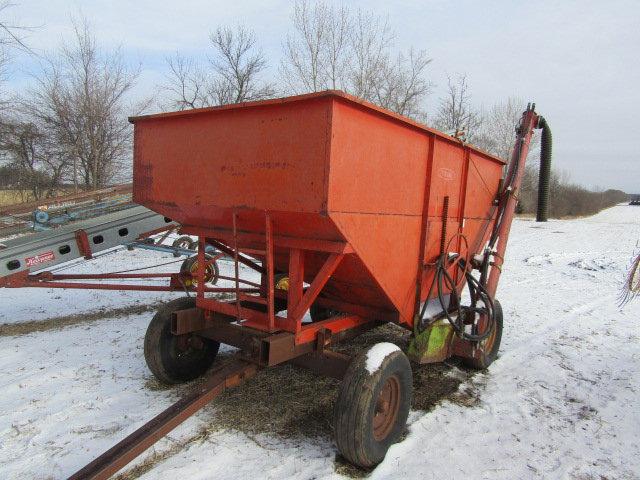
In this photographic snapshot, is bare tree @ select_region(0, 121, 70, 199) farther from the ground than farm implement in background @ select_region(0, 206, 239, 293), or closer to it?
farther from the ground

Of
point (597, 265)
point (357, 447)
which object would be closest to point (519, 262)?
point (597, 265)

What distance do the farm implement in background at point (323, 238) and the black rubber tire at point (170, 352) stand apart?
0.01 meters

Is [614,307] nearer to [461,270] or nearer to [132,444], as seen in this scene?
[461,270]

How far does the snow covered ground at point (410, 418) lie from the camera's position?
308cm

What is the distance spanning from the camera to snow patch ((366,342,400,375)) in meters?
3.07

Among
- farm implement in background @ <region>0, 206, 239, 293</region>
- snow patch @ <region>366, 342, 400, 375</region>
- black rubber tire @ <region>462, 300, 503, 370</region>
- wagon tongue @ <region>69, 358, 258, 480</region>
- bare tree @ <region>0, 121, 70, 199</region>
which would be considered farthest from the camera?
bare tree @ <region>0, 121, 70, 199</region>

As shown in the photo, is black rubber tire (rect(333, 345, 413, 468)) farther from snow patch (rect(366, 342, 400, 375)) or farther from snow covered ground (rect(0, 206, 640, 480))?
snow covered ground (rect(0, 206, 640, 480))

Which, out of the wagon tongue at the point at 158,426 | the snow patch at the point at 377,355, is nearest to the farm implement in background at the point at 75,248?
the wagon tongue at the point at 158,426

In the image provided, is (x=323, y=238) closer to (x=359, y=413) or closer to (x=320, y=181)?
(x=320, y=181)

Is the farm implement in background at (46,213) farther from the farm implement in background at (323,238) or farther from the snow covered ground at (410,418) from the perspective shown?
the farm implement in background at (323,238)

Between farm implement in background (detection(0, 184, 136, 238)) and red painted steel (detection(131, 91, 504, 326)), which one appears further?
farm implement in background (detection(0, 184, 136, 238))

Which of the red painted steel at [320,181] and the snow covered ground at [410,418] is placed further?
the snow covered ground at [410,418]

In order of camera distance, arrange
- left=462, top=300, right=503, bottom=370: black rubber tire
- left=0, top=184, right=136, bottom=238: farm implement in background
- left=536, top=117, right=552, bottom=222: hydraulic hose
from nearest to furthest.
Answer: left=462, top=300, right=503, bottom=370: black rubber tire < left=536, top=117, right=552, bottom=222: hydraulic hose < left=0, top=184, right=136, bottom=238: farm implement in background

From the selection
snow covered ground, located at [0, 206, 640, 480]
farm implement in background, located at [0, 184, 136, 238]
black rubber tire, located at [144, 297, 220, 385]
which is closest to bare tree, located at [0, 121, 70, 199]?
farm implement in background, located at [0, 184, 136, 238]
